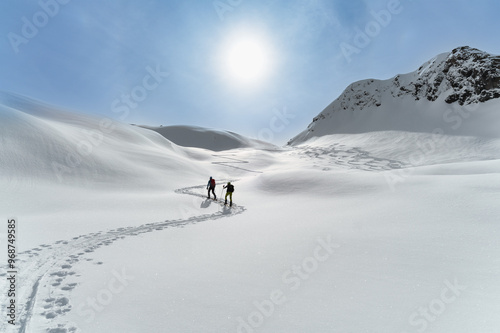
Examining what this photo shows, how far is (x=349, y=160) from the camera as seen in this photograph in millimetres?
60125

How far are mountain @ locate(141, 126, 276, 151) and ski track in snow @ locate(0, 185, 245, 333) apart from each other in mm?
124432

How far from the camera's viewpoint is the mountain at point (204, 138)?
447 ft

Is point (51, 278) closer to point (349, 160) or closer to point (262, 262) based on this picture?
point (262, 262)

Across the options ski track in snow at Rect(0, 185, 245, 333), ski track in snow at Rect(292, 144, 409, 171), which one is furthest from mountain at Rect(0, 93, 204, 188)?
ski track in snow at Rect(292, 144, 409, 171)

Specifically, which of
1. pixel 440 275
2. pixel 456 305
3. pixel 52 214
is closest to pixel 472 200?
pixel 440 275

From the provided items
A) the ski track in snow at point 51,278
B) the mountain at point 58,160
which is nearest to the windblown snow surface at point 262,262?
the ski track in snow at point 51,278

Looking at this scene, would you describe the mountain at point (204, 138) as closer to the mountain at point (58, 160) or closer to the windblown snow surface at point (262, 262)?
the mountain at point (58, 160)

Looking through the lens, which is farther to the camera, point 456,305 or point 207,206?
point 207,206

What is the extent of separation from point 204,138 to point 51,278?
464 ft

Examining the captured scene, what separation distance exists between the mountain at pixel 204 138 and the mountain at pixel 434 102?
40.4 meters

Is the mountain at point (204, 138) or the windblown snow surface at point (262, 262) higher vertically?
the mountain at point (204, 138)

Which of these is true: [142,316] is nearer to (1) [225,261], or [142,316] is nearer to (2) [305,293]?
(1) [225,261]

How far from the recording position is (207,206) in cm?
1556

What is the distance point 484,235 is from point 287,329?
6.77 meters
